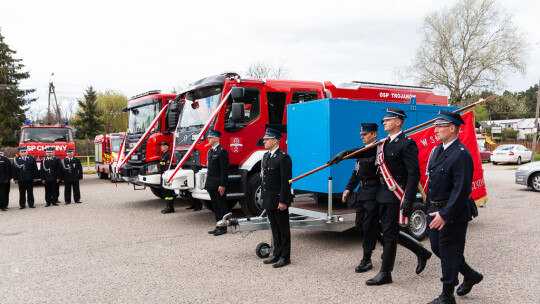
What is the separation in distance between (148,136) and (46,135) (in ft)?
28.8

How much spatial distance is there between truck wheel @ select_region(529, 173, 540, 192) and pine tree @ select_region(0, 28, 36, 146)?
37.9 m

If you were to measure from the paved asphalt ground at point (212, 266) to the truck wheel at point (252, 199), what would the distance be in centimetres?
90

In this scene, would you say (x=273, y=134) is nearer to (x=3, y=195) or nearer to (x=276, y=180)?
(x=276, y=180)

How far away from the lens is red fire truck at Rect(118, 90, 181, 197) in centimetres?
1061

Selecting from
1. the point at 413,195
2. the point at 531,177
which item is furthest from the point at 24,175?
the point at 531,177

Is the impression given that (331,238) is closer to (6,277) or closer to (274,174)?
(274,174)

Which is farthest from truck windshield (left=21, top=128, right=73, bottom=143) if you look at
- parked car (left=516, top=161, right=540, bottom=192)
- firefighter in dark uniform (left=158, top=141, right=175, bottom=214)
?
parked car (left=516, top=161, right=540, bottom=192)

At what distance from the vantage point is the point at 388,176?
4766mm

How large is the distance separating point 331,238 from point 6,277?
488 centimetres

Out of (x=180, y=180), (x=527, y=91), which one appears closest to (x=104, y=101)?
(x=180, y=180)

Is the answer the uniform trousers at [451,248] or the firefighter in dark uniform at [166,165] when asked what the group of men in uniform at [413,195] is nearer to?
the uniform trousers at [451,248]

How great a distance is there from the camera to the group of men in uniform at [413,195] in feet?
12.6

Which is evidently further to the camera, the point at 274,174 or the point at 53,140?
the point at 53,140

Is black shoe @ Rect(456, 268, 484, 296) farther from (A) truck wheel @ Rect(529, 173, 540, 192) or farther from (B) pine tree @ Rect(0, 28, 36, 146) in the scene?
(B) pine tree @ Rect(0, 28, 36, 146)
